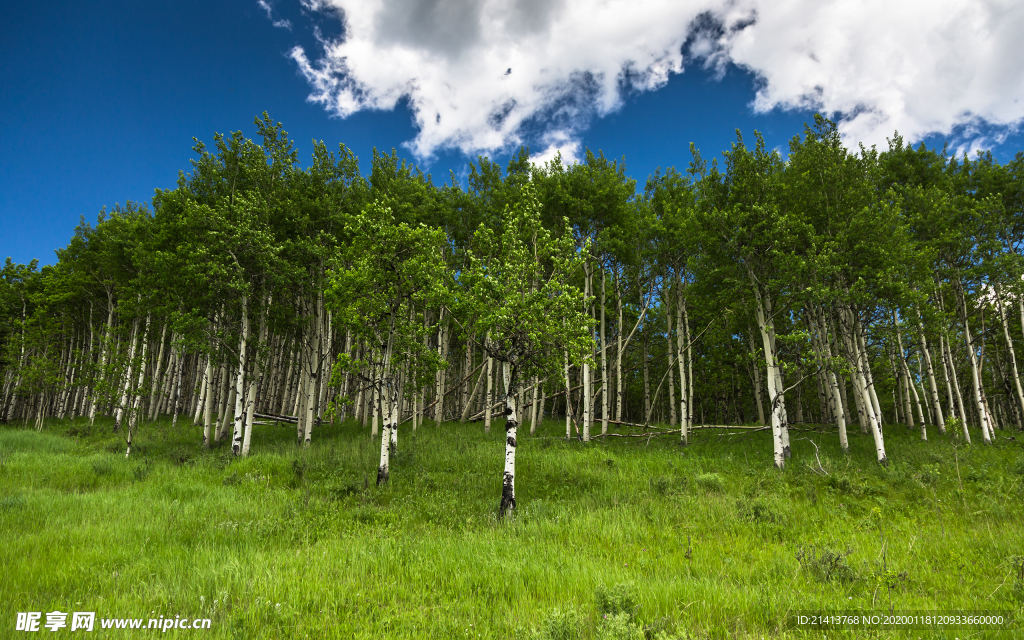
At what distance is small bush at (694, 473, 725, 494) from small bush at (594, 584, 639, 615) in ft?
28.2

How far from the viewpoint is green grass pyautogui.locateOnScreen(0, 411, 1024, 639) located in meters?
5.89

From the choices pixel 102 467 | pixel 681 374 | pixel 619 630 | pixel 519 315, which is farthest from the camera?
pixel 681 374

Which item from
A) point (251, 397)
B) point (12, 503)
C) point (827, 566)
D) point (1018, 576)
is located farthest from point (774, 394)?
point (12, 503)

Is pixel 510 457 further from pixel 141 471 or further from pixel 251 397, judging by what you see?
pixel 141 471

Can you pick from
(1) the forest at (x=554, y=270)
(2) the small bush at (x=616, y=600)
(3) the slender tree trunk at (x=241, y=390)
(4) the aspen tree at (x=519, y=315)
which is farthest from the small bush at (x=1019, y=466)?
(3) the slender tree trunk at (x=241, y=390)

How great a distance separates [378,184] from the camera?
869 inches

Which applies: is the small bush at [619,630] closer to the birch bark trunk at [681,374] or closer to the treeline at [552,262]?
the treeline at [552,262]

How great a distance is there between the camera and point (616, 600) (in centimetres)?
561

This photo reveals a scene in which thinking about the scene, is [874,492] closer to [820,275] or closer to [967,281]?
[820,275]

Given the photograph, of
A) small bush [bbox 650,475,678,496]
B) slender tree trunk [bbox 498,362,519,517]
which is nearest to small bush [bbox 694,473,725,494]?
small bush [bbox 650,475,678,496]

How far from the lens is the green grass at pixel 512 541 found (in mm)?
5895

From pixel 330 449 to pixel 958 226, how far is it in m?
33.0

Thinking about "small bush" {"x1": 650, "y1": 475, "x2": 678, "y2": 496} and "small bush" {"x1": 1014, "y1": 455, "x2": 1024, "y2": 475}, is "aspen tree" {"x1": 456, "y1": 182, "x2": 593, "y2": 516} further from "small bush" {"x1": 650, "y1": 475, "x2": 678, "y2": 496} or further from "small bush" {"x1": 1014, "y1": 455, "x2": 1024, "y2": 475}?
"small bush" {"x1": 1014, "y1": 455, "x2": 1024, "y2": 475}

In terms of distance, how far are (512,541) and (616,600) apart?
369 cm
